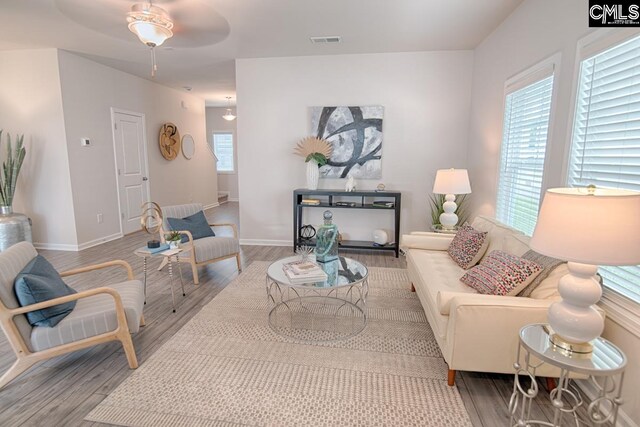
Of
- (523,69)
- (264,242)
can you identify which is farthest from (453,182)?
(264,242)

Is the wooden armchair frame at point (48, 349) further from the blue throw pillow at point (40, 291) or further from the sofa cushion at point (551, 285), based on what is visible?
the sofa cushion at point (551, 285)

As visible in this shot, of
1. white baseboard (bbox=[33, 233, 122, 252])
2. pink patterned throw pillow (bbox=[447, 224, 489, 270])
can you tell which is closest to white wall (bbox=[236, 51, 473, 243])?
pink patterned throw pillow (bbox=[447, 224, 489, 270])

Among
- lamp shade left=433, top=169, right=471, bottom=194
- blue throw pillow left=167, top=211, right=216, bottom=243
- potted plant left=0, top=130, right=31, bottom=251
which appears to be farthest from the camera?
potted plant left=0, top=130, right=31, bottom=251

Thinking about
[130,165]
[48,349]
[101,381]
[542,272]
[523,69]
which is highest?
[523,69]

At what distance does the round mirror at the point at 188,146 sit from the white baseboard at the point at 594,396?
7.52 meters

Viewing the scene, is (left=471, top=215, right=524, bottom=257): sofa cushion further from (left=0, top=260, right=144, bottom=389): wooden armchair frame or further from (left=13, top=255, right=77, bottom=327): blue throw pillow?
(left=13, top=255, right=77, bottom=327): blue throw pillow

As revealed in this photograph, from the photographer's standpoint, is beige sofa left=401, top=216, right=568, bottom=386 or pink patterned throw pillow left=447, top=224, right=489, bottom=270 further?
pink patterned throw pillow left=447, top=224, right=489, bottom=270

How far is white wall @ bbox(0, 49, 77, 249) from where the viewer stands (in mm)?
4633

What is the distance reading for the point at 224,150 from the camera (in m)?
10.2

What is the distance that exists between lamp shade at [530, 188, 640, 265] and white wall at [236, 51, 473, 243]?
11.5 ft

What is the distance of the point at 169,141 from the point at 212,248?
420cm

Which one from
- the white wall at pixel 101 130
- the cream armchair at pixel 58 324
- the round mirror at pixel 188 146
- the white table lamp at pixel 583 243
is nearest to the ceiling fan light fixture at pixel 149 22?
the cream armchair at pixel 58 324

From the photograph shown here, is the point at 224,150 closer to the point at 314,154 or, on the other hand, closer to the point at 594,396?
the point at 314,154

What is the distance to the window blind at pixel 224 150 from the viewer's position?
10164 mm
